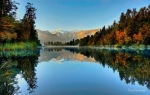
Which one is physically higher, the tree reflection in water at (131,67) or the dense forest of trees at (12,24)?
the dense forest of trees at (12,24)

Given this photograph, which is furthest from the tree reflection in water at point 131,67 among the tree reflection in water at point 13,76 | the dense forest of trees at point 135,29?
the dense forest of trees at point 135,29

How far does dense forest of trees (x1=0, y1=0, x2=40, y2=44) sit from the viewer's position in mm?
28741

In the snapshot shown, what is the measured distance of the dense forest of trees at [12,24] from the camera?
94.3ft

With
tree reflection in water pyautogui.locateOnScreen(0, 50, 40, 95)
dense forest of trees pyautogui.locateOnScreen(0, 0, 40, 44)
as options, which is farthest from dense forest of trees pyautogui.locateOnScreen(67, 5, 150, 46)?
tree reflection in water pyautogui.locateOnScreen(0, 50, 40, 95)

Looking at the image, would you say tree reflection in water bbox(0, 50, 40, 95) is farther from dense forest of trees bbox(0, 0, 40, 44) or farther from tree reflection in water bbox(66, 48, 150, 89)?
dense forest of trees bbox(0, 0, 40, 44)

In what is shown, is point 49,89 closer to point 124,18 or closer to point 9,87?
point 9,87

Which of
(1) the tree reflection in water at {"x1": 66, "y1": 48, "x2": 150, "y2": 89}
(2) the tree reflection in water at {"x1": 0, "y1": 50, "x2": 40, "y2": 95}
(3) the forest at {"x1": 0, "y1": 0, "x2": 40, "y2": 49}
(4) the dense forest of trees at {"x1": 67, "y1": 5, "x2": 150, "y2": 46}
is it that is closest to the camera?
(2) the tree reflection in water at {"x1": 0, "y1": 50, "x2": 40, "y2": 95}

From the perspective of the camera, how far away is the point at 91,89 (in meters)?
8.04

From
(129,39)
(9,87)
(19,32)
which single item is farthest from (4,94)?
(129,39)

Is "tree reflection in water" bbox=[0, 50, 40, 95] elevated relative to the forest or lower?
lower

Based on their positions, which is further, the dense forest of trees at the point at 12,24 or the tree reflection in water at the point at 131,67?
the dense forest of trees at the point at 12,24

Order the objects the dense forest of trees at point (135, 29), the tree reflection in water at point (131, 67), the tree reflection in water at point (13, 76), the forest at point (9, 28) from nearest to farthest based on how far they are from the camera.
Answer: the tree reflection in water at point (13, 76), the tree reflection in water at point (131, 67), the forest at point (9, 28), the dense forest of trees at point (135, 29)

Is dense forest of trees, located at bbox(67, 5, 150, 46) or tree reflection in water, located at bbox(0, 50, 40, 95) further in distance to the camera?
dense forest of trees, located at bbox(67, 5, 150, 46)

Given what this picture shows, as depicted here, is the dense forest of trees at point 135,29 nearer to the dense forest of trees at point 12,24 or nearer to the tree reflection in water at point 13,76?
the dense forest of trees at point 12,24
